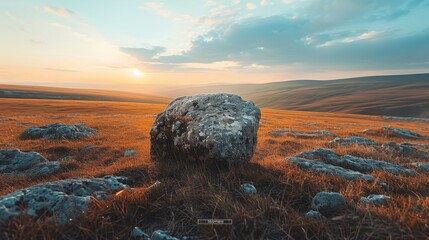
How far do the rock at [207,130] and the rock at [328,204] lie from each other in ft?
10.4

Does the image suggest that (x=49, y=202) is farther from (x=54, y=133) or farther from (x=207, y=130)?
(x=54, y=133)

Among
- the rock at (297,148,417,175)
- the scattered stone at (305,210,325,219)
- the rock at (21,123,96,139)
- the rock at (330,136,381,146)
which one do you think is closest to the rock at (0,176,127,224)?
the scattered stone at (305,210,325,219)

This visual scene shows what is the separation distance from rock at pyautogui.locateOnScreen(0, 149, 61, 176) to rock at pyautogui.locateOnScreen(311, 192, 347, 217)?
9284 millimetres

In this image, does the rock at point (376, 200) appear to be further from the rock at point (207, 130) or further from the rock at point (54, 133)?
the rock at point (54, 133)

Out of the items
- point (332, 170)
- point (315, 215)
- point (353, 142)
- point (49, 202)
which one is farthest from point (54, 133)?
point (353, 142)

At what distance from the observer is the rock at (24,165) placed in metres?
9.46

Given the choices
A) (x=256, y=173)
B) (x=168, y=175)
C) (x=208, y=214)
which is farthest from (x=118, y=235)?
(x=256, y=173)

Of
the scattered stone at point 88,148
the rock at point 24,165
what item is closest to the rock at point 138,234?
the rock at point 24,165

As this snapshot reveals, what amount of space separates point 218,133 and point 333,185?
135 inches

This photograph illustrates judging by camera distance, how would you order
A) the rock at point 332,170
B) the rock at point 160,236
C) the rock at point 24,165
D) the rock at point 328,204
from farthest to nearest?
1. the rock at point 24,165
2. the rock at point 332,170
3. the rock at point 328,204
4. the rock at point 160,236

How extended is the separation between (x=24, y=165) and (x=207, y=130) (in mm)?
8036

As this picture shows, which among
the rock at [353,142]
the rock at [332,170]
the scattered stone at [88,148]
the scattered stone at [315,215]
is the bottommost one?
the rock at [353,142]

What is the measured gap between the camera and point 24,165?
1032 cm

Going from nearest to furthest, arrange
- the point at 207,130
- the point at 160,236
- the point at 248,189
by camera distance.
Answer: the point at 160,236 < the point at 248,189 < the point at 207,130
